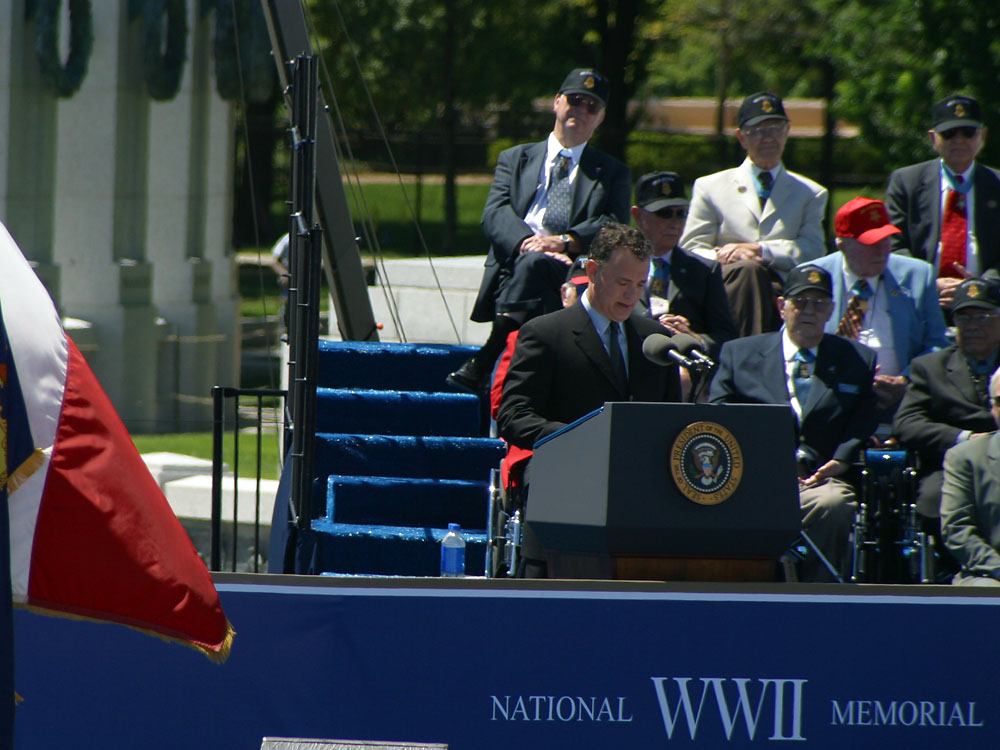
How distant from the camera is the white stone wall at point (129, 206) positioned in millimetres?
17422

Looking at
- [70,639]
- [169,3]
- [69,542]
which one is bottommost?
[70,639]

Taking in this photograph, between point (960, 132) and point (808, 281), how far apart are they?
201cm

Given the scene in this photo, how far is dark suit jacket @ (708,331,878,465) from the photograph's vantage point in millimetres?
6352

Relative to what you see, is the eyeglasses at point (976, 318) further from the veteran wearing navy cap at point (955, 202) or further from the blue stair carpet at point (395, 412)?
the blue stair carpet at point (395, 412)

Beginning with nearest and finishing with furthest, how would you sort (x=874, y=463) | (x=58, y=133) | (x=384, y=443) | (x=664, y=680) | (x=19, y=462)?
(x=19, y=462)
(x=664, y=680)
(x=874, y=463)
(x=384, y=443)
(x=58, y=133)

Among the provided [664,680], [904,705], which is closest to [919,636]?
[904,705]

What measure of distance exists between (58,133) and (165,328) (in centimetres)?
280

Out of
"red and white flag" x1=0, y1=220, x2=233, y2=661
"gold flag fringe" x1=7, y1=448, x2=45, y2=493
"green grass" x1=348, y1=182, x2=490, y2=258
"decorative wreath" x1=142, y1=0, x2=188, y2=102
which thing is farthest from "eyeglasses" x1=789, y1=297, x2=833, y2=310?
"green grass" x1=348, y1=182, x2=490, y2=258

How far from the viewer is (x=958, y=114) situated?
7.65m

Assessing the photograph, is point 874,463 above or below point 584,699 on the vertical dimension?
above

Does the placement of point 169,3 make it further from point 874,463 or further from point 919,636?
point 919,636

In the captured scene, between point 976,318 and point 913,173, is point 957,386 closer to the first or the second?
point 976,318

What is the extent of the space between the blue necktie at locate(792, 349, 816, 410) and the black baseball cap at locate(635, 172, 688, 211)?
103cm

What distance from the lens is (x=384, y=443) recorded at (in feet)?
25.3
